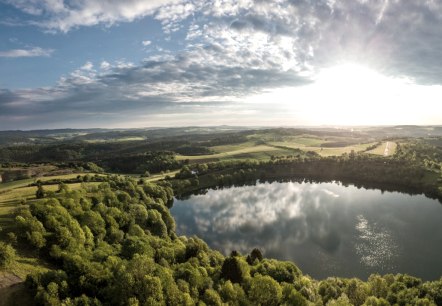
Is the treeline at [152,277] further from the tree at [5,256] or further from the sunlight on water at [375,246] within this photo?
the sunlight on water at [375,246]

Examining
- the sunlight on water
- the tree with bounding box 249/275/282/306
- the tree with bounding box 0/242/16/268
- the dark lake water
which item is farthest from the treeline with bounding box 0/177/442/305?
the sunlight on water

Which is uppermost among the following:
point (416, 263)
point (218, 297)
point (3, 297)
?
point (3, 297)

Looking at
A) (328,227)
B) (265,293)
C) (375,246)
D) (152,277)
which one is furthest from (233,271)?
(328,227)

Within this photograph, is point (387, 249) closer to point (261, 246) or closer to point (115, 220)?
point (261, 246)

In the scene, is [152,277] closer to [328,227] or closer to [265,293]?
[265,293]

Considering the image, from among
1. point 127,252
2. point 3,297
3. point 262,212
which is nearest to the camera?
point 3,297

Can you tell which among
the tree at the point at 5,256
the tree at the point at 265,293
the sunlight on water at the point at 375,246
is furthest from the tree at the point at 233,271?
the sunlight on water at the point at 375,246

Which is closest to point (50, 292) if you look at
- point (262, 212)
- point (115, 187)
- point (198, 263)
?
point (198, 263)
